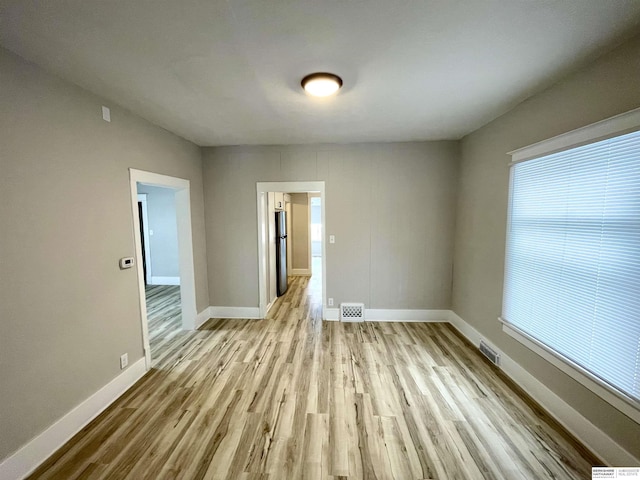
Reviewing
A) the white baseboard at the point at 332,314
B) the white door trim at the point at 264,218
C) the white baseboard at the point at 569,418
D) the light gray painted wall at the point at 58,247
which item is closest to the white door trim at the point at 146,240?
the white door trim at the point at 264,218

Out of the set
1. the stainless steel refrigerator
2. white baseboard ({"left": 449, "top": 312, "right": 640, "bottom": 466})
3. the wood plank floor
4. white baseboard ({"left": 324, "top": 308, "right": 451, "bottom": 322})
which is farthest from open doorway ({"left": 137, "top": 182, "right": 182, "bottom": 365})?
white baseboard ({"left": 449, "top": 312, "right": 640, "bottom": 466})

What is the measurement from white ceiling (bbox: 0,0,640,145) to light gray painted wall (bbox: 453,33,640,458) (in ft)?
0.49

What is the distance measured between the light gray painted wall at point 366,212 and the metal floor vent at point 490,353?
3.08 feet

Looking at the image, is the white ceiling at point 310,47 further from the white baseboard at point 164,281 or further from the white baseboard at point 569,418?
the white baseboard at point 164,281

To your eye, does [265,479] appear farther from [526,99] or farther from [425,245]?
[526,99]

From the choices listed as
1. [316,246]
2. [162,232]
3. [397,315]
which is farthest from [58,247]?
[316,246]

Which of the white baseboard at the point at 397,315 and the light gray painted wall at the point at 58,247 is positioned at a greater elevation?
the light gray painted wall at the point at 58,247

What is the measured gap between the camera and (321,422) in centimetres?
190

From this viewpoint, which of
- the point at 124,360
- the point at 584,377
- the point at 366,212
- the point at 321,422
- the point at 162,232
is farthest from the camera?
the point at 162,232

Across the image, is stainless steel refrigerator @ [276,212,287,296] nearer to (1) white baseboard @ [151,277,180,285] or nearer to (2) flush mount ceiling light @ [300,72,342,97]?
(1) white baseboard @ [151,277,180,285]

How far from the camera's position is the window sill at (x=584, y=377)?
1.41 metres

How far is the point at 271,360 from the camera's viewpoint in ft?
8.98

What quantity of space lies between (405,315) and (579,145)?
9.08 ft

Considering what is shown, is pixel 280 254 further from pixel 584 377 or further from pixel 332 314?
pixel 584 377
